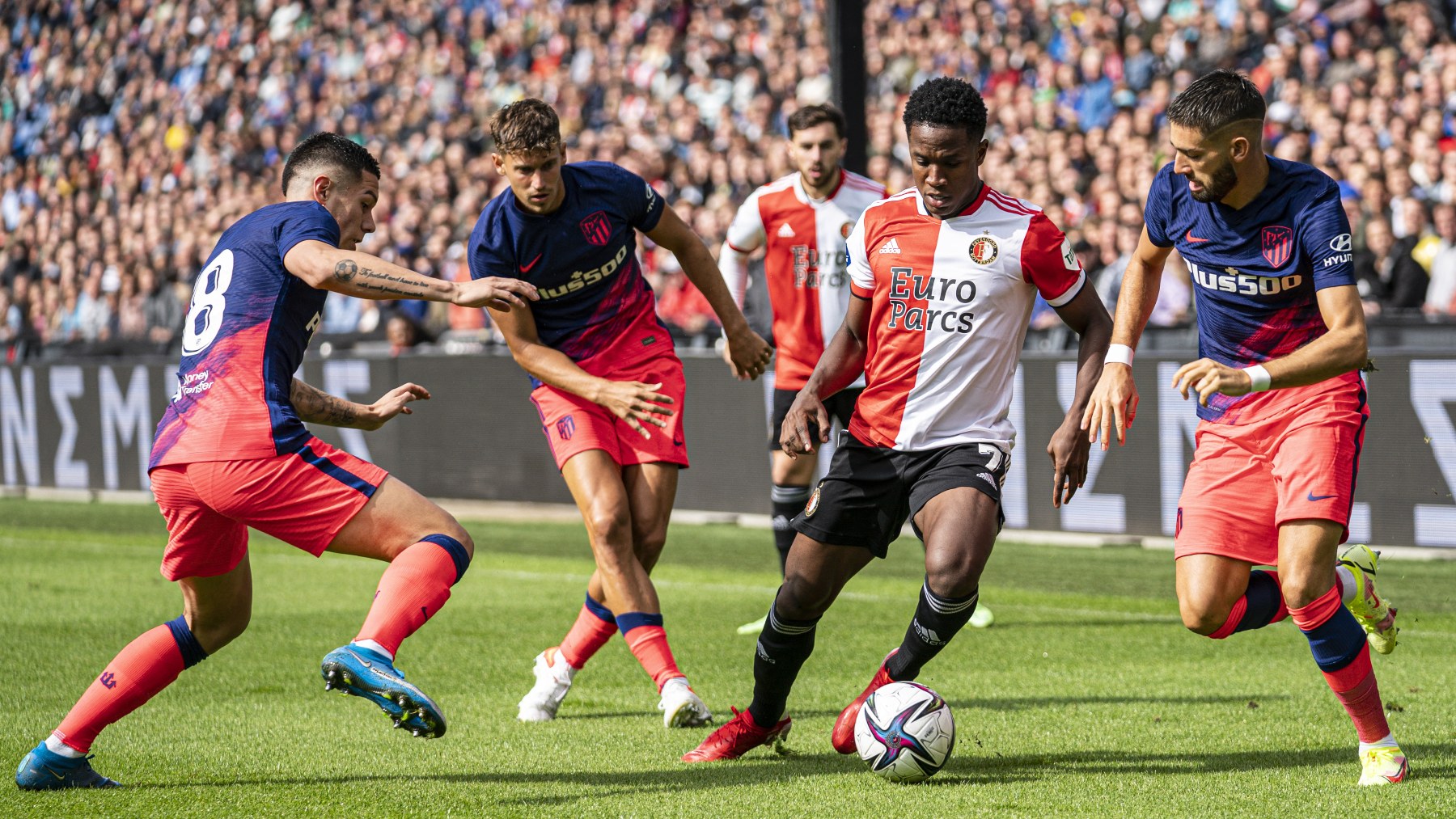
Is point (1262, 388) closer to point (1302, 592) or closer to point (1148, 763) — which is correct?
point (1302, 592)

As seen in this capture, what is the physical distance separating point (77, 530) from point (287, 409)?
33.4 ft

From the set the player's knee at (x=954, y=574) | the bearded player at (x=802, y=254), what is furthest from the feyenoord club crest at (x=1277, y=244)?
the bearded player at (x=802, y=254)

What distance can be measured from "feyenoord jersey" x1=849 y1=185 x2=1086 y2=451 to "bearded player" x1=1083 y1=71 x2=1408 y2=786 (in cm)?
33

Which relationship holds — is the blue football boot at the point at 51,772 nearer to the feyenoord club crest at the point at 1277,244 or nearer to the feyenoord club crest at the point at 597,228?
the feyenoord club crest at the point at 597,228

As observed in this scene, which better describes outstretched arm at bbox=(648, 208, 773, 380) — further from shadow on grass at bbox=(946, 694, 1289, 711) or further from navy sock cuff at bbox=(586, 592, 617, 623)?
shadow on grass at bbox=(946, 694, 1289, 711)

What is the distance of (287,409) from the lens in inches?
192

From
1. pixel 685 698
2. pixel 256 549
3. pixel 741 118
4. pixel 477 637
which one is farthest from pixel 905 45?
pixel 685 698

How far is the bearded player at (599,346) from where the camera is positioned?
244 inches

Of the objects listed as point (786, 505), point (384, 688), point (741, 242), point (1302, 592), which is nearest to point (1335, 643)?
point (1302, 592)

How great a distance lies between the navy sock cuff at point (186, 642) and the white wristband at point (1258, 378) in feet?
10.9

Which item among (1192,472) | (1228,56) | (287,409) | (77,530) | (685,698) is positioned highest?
(1228,56)

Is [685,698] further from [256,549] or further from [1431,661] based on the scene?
[256,549]

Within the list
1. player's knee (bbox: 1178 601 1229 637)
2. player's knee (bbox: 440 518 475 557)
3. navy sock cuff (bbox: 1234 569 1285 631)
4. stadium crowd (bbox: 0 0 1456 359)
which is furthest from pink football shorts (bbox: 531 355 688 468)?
stadium crowd (bbox: 0 0 1456 359)

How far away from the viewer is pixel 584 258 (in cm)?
639
